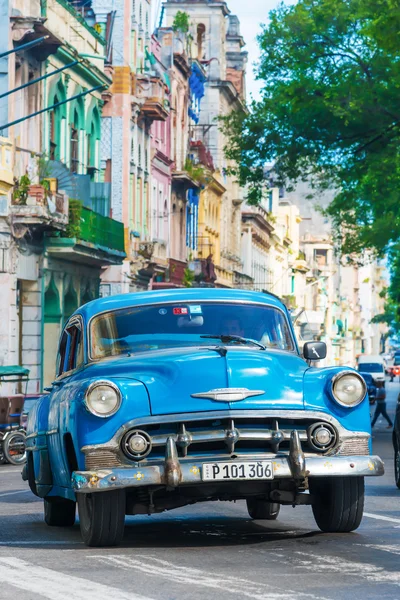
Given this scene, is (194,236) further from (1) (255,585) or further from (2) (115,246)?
(1) (255,585)

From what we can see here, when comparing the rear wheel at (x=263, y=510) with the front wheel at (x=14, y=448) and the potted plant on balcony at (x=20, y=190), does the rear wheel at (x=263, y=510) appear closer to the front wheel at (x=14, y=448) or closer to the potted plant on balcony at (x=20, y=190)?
the front wheel at (x=14, y=448)

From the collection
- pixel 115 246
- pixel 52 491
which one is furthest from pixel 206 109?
pixel 52 491

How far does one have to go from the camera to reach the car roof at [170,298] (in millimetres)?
12594

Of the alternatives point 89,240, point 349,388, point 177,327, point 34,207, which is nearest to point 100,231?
point 89,240

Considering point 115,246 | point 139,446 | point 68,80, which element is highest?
point 68,80

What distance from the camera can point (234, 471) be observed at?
10.8 meters

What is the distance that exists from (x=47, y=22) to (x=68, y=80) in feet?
11.3

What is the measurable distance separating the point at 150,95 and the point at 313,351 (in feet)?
144

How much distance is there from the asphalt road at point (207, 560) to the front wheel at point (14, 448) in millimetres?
12768

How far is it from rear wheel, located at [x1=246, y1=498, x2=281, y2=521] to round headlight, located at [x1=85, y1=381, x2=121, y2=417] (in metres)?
3.07

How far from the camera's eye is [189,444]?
10859 mm

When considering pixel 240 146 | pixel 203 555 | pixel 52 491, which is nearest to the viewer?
pixel 203 555

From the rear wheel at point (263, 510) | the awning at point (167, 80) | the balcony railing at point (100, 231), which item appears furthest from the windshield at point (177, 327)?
the awning at point (167, 80)

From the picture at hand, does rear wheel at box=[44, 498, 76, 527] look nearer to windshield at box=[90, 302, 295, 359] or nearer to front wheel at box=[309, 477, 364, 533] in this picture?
windshield at box=[90, 302, 295, 359]
